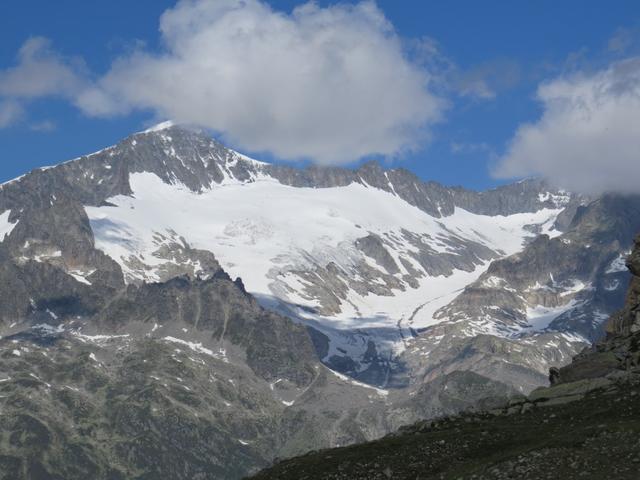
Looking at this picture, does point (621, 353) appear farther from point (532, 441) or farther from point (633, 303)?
point (532, 441)

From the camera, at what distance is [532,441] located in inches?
2312

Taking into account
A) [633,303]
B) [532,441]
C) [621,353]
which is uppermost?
[633,303]

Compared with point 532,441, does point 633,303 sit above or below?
above

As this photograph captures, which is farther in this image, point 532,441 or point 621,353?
point 621,353

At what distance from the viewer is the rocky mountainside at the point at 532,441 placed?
52.2m

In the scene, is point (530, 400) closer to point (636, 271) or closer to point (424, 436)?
point (424, 436)

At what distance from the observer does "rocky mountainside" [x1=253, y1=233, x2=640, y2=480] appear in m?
52.2

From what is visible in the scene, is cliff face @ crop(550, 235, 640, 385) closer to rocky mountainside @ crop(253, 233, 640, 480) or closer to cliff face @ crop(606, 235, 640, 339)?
cliff face @ crop(606, 235, 640, 339)

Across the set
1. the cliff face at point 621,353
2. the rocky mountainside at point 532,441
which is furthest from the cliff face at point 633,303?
the rocky mountainside at point 532,441

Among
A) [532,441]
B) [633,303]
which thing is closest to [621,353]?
[633,303]

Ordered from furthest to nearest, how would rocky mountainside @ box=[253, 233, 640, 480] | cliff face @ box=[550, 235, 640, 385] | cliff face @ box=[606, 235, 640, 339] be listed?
cliff face @ box=[606, 235, 640, 339]
cliff face @ box=[550, 235, 640, 385]
rocky mountainside @ box=[253, 233, 640, 480]

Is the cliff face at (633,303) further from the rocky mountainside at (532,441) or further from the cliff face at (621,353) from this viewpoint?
the rocky mountainside at (532,441)

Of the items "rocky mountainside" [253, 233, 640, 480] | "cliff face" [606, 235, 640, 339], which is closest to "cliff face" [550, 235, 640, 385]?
"cliff face" [606, 235, 640, 339]

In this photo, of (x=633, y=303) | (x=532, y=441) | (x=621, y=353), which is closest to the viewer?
(x=532, y=441)
